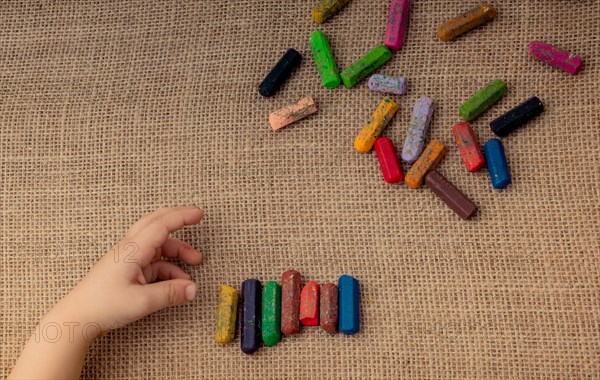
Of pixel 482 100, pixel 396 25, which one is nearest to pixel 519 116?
pixel 482 100

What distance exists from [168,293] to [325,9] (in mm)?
585

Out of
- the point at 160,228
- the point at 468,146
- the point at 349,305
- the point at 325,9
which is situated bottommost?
the point at 349,305

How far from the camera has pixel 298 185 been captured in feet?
3.78

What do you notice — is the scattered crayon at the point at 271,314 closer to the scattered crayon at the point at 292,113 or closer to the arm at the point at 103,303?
the arm at the point at 103,303

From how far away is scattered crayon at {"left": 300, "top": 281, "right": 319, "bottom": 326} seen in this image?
1062mm

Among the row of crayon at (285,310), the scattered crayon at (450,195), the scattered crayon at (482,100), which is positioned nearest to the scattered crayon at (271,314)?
the row of crayon at (285,310)

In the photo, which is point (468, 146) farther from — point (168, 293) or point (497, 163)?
point (168, 293)

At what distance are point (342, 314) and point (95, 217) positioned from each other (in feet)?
1.56

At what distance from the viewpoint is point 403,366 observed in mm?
1057

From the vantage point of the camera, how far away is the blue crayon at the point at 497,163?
3.55 ft

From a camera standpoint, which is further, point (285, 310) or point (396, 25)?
point (396, 25)

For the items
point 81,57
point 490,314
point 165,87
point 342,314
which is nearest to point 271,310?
point 342,314

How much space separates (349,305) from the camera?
1.06 m

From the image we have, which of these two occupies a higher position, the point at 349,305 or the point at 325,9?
the point at 325,9
